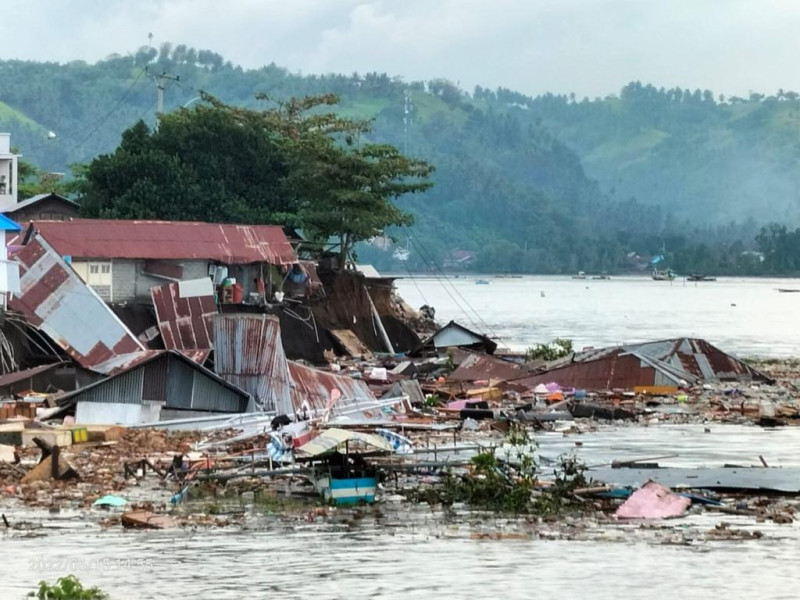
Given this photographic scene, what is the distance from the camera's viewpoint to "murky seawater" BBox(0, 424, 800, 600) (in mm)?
15945

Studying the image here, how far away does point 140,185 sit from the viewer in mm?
59062

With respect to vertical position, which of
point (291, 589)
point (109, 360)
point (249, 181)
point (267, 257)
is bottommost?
point (291, 589)

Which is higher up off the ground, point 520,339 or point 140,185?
point 140,185

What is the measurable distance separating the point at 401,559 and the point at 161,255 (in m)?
24.9

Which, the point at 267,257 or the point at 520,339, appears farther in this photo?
the point at 520,339

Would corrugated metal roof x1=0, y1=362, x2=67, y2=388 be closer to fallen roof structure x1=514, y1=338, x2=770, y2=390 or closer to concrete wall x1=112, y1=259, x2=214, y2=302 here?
concrete wall x1=112, y1=259, x2=214, y2=302

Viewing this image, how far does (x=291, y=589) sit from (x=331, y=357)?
30087 millimetres

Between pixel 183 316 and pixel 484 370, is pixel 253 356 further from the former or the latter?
pixel 484 370

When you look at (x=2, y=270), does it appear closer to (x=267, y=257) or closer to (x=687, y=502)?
(x=267, y=257)

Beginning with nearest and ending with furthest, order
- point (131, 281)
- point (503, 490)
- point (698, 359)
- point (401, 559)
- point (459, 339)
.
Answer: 1. point (401, 559)
2. point (503, 490)
3. point (131, 281)
4. point (698, 359)
5. point (459, 339)

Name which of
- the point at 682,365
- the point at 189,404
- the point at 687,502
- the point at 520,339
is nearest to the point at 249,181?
the point at 520,339

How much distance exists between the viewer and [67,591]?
1488 cm
